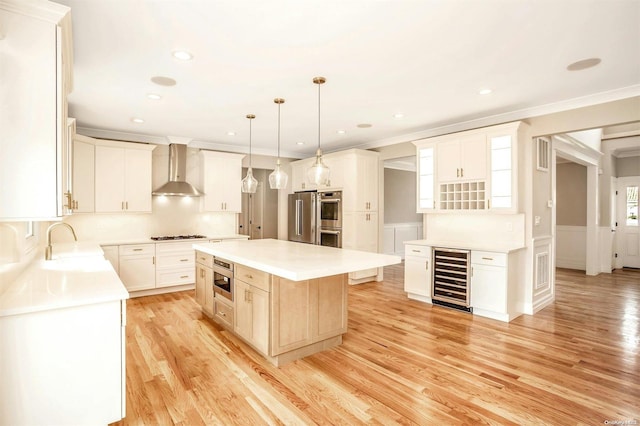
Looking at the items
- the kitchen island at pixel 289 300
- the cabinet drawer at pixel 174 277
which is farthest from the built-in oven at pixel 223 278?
the cabinet drawer at pixel 174 277

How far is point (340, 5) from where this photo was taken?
2.05m

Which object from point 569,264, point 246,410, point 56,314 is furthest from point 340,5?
point 569,264

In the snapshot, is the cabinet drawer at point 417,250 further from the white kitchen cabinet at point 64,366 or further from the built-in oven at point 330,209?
the white kitchen cabinet at point 64,366

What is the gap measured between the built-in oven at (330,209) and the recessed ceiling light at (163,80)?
11.2 ft

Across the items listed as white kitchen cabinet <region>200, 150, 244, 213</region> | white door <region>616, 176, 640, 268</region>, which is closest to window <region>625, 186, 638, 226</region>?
white door <region>616, 176, 640, 268</region>

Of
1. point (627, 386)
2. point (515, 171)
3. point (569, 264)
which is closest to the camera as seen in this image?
point (627, 386)

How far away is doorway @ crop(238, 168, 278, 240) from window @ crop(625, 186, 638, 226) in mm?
7789

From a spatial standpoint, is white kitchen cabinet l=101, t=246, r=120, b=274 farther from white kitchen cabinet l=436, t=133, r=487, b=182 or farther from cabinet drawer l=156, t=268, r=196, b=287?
white kitchen cabinet l=436, t=133, r=487, b=182

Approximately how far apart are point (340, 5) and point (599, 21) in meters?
1.73

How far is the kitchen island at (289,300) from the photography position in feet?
9.00

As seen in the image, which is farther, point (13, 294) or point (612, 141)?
point (612, 141)

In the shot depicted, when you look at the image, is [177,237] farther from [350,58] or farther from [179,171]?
[350,58]

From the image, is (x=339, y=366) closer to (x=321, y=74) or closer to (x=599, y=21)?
(x=321, y=74)

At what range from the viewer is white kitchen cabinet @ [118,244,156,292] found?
4.99 meters
